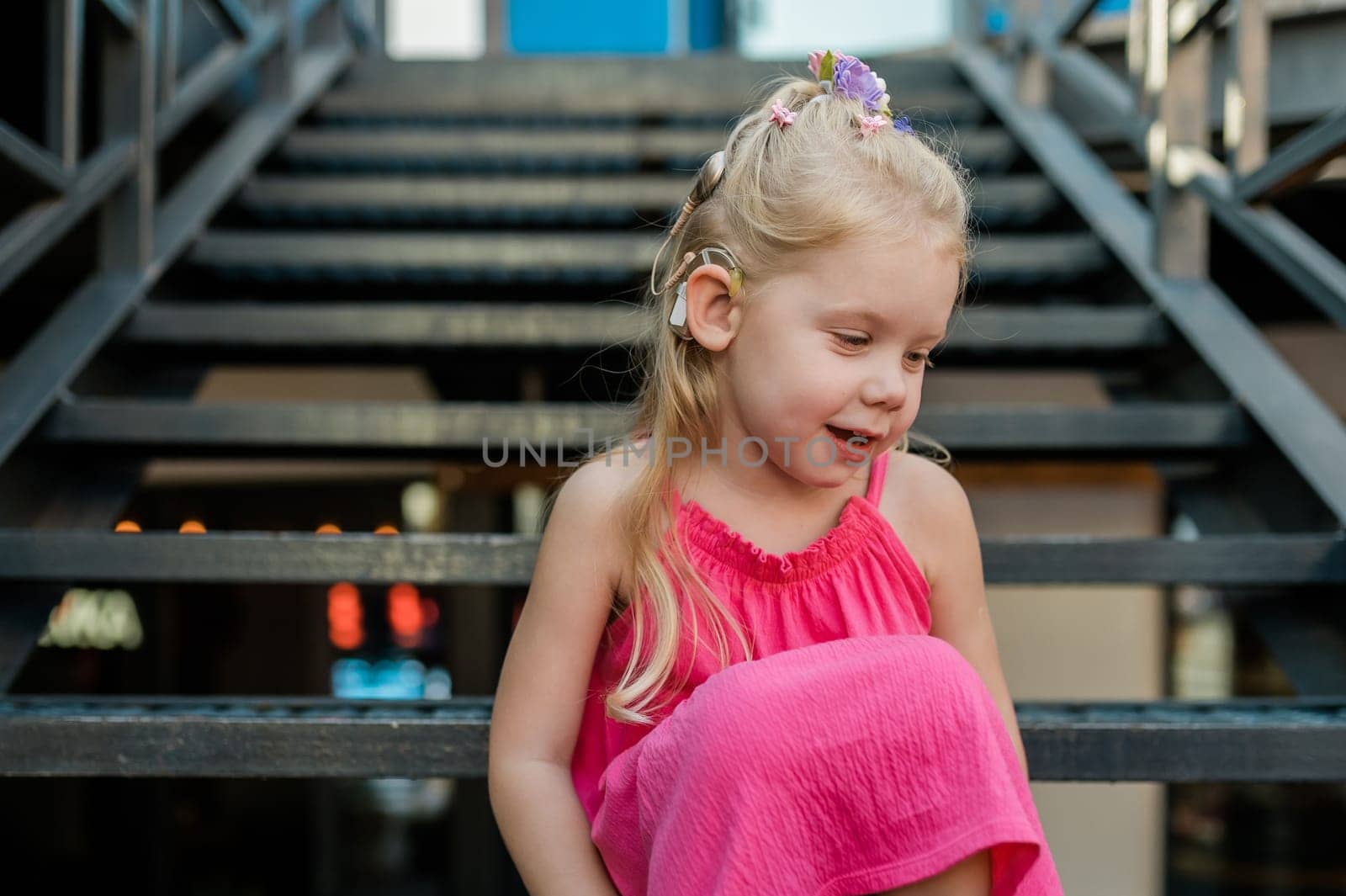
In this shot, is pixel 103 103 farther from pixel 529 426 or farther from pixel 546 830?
pixel 546 830

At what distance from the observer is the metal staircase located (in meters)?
1.29

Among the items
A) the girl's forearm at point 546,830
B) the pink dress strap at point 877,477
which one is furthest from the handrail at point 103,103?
the pink dress strap at point 877,477

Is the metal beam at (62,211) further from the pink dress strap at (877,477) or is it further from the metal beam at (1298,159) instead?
the metal beam at (1298,159)

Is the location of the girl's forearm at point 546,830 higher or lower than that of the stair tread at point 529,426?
lower

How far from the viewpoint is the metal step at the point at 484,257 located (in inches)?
96.6

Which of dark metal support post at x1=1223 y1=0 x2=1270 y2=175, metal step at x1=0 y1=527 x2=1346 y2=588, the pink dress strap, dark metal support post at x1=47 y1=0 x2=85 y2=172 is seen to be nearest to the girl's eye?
the pink dress strap

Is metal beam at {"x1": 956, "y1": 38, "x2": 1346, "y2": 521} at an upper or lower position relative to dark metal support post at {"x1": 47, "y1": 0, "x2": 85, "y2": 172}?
lower

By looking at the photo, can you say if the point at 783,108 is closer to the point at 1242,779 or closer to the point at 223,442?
the point at 1242,779

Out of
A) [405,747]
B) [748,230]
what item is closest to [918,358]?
[748,230]

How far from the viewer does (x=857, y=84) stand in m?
1.13

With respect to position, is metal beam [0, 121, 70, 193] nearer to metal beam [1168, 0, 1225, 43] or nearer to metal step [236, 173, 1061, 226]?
metal step [236, 173, 1061, 226]

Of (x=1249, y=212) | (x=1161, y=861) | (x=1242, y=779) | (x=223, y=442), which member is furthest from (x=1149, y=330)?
(x=1161, y=861)

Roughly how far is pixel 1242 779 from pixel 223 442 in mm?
1498

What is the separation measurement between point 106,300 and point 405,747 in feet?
4.01
